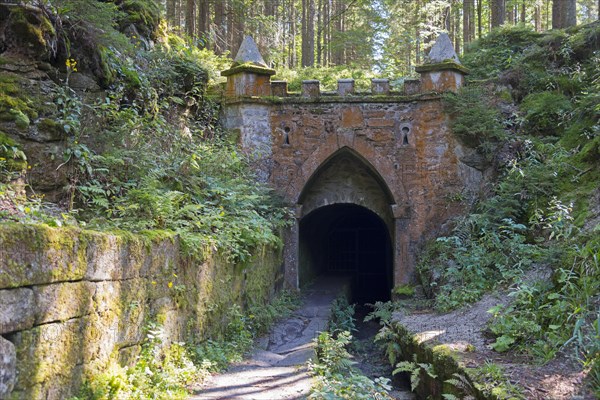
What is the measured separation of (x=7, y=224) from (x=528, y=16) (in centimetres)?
2432

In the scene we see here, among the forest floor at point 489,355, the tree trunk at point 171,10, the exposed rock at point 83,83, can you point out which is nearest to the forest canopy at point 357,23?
the tree trunk at point 171,10

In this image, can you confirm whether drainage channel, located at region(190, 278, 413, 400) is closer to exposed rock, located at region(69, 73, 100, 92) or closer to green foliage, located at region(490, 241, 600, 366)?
green foliage, located at region(490, 241, 600, 366)

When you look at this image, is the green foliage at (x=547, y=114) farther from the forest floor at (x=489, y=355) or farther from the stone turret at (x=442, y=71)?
the forest floor at (x=489, y=355)

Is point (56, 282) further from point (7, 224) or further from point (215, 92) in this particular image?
point (215, 92)

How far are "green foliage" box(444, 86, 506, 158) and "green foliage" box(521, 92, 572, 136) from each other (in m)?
0.59

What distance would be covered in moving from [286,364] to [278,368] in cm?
30

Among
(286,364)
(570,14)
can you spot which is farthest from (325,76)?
(286,364)

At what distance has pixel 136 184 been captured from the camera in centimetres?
660

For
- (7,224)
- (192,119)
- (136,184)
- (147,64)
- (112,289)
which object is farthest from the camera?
(192,119)

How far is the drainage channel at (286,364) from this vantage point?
5.10 metres

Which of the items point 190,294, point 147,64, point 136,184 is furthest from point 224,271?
point 147,64

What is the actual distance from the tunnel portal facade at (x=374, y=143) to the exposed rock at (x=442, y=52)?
0.19m

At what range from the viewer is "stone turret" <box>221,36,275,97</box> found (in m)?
11.5

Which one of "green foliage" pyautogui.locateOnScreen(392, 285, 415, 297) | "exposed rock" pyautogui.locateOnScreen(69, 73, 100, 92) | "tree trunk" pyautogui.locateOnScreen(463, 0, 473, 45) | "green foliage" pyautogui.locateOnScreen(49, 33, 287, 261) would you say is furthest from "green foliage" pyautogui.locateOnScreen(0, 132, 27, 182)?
"tree trunk" pyautogui.locateOnScreen(463, 0, 473, 45)
